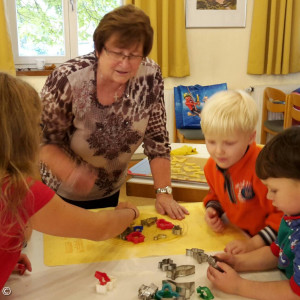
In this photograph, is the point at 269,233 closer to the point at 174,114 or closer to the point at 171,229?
the point at 171,229

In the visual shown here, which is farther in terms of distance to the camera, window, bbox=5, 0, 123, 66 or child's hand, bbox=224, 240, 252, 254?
window, bbox=5, 0, 123, 66

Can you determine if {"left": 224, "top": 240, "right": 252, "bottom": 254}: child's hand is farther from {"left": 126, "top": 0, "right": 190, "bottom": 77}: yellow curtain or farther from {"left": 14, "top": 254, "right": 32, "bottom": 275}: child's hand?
{"left": 126, "top": 0, "right": 190, "bottom": 77}: yellow curtain

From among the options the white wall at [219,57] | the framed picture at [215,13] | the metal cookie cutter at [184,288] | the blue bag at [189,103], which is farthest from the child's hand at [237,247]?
the framed picture at [215,13]

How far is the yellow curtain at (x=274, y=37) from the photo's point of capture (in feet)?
13.8

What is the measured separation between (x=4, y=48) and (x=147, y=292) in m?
3.18

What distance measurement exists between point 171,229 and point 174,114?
3.00 m

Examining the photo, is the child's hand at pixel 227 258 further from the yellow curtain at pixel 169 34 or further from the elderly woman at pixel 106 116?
Answer: the yellow curtain at pixel 169 34

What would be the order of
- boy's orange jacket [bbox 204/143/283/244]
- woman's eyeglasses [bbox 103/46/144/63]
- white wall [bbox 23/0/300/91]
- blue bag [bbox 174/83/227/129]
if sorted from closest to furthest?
boy's orange jacket [bbox 204/143/283/244] → woman's eyeglasses [bbox 103/46/144/63] → blue bag [bbox 174/83/227/129] → white wall [bbox 23/0/300/91]

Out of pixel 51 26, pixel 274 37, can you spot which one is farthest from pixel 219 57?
pixel 51 26

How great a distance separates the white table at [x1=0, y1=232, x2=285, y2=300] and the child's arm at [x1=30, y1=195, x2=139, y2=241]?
0.33 ft

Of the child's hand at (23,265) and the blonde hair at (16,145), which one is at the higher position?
the blonde hair at (16,145)

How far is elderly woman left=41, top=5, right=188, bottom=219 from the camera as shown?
142 centimetres

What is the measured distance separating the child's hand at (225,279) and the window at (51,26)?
11.5 feet

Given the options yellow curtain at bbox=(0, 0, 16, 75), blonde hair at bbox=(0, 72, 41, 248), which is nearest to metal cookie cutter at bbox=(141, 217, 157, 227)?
blonde hair at bbox=(0, 72, 41, 248)
